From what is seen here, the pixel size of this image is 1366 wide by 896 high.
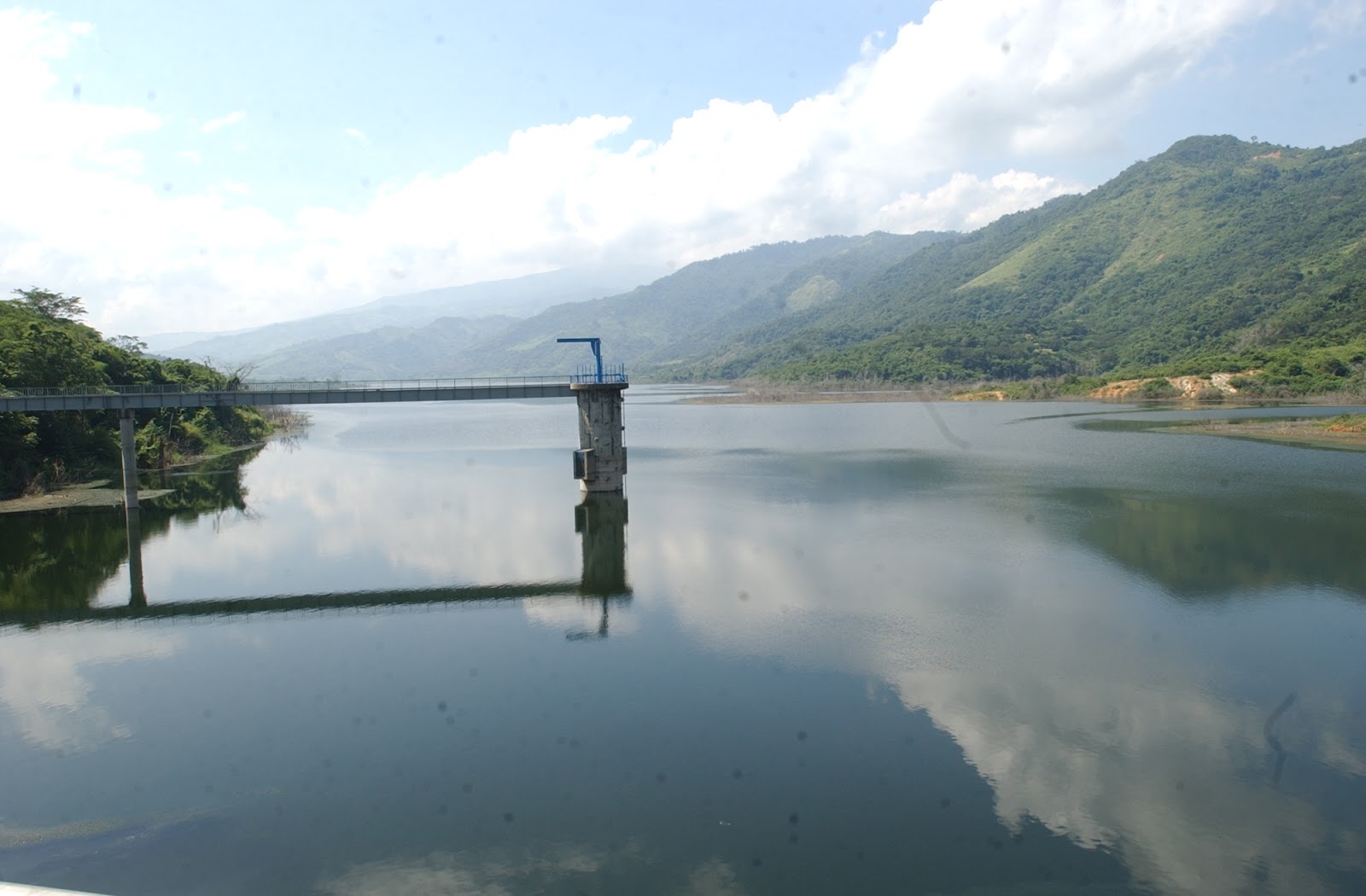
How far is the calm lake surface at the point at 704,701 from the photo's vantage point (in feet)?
36.2

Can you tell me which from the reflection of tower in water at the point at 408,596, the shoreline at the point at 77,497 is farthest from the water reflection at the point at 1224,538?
the shoreline at the point at 77,497

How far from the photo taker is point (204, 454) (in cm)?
6212

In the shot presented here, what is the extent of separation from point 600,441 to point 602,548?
11803mm

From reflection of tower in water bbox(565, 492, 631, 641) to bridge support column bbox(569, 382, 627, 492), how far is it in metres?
0.70

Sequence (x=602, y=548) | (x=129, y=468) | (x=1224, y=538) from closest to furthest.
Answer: (x=1224, y=538) < (x=602, y=548) < (x=129, y=468)

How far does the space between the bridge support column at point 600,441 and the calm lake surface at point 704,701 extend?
5506mm

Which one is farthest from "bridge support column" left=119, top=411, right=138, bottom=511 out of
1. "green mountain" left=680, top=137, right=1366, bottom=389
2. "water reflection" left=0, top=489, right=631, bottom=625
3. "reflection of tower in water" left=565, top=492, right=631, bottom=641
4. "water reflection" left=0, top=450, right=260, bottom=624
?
"green mountain" left=680, top=137, right=1366, bottom=389

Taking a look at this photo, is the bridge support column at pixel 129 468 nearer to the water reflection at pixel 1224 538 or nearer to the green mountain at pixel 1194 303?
the water reflection at pixel 1224 538

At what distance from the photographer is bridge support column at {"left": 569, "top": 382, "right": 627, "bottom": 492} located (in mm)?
40531

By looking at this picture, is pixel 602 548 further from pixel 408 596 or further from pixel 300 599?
pixel 300 599

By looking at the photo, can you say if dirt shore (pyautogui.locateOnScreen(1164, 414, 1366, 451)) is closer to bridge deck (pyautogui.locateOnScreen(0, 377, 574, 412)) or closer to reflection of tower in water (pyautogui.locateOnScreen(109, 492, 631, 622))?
bridge deck (pyautogui.locateOnScreen(0, 377, 574, 412))

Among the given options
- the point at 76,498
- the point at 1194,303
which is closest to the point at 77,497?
the point at 76,498

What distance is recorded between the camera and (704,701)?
621 inches

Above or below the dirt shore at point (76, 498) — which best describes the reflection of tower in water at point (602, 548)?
below
